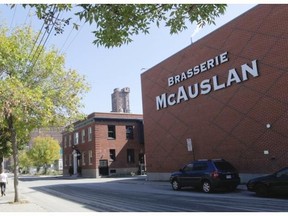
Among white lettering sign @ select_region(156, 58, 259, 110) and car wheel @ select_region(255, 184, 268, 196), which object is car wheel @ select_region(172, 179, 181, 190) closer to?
car wheel @ select_region(255, 184, 268, 196)

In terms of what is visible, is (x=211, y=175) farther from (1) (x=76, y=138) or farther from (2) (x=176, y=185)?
(1) (x=76, y=138)

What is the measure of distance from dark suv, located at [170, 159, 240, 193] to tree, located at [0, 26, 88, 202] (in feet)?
23.3

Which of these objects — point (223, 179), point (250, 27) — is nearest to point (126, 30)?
point (223, 179)

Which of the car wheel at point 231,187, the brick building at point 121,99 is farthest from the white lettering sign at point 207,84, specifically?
the brick building at point 121,99

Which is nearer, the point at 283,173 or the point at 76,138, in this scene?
the point at 283,173

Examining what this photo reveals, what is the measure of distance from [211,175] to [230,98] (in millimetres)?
6145

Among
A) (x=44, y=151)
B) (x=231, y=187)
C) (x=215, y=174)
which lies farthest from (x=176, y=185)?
(x=44, y=151)

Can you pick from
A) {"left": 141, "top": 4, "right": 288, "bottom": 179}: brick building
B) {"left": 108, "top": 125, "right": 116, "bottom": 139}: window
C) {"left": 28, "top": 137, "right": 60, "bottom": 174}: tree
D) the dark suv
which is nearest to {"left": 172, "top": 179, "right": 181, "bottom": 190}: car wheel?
the dark suv

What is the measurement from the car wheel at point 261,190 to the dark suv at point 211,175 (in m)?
2.24

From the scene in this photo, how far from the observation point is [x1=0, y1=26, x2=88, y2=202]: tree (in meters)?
16.2

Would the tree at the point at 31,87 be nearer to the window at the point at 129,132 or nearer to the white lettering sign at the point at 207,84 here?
the white lettering sign at the point at 207,84

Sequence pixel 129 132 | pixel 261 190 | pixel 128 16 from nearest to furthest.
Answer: pixel 128 16 < pixel 261 190 < pixel 129 132

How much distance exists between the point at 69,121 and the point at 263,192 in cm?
1081

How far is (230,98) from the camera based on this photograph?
2233cm
